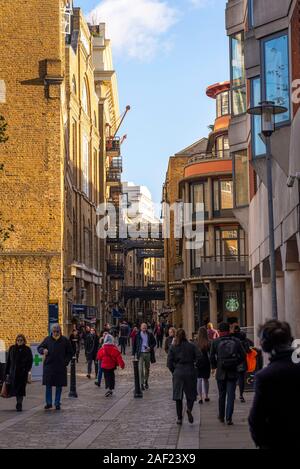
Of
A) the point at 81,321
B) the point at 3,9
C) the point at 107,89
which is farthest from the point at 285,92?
the point at 107,89

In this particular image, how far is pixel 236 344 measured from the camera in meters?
15.0

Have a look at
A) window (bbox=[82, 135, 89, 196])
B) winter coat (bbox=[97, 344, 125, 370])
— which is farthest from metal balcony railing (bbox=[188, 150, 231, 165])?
winter coat (bbox=[97, 344, 125, 370])

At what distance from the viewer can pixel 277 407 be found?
6.19 metres

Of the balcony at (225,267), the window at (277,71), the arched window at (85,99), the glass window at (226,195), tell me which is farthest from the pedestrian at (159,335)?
the window at (277,71)

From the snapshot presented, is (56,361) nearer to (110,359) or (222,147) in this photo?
(110,359)

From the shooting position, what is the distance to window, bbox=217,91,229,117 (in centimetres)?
6400

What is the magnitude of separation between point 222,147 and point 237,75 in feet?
95.4

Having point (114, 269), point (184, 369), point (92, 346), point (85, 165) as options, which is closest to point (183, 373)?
point (184, 369)

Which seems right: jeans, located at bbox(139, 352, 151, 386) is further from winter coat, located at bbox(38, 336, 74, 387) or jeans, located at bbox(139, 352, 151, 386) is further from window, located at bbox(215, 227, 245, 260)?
window, located at bbox(215, 227, 245, 260)

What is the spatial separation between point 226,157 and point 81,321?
13.8m

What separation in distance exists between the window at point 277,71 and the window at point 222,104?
4345cm

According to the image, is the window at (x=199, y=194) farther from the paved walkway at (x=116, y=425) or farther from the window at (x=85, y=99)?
the paved walkway at (x=116, y=425)

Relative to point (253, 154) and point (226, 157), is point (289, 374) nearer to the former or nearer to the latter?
point (253, 154)

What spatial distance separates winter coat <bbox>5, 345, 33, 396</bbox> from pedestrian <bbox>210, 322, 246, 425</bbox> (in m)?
4.39
